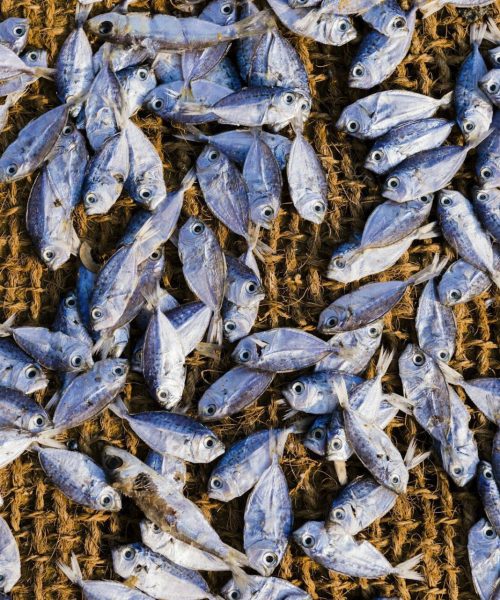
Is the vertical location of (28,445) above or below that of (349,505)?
above

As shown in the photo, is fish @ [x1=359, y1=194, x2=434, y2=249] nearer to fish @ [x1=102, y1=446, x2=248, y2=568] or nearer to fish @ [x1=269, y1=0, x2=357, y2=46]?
fish @ [x1=269, y1=0, x2=357, y2=46]

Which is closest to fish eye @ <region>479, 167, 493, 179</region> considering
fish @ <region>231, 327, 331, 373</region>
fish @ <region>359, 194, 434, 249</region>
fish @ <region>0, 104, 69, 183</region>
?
fish @ <region>359, 194, 434, 249</region>

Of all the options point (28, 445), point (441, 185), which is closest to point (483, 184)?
point (441, 185)

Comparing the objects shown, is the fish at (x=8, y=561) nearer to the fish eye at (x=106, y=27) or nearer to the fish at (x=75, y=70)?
the fish at (x=75, y=70)

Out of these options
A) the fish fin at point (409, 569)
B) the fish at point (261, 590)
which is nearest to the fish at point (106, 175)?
the fish at point (261, 590)

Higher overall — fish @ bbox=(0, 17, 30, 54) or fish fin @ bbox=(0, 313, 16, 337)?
fish @ bbox=(0, 17, 30, 54)

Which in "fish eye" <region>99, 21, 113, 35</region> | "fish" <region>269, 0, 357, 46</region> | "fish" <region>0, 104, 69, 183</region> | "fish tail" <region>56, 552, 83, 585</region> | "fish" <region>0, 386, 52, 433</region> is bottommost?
"fish tail" <region>56, 552, 83, 585</region>

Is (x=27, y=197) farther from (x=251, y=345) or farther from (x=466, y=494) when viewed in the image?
(x=466, y=494)
